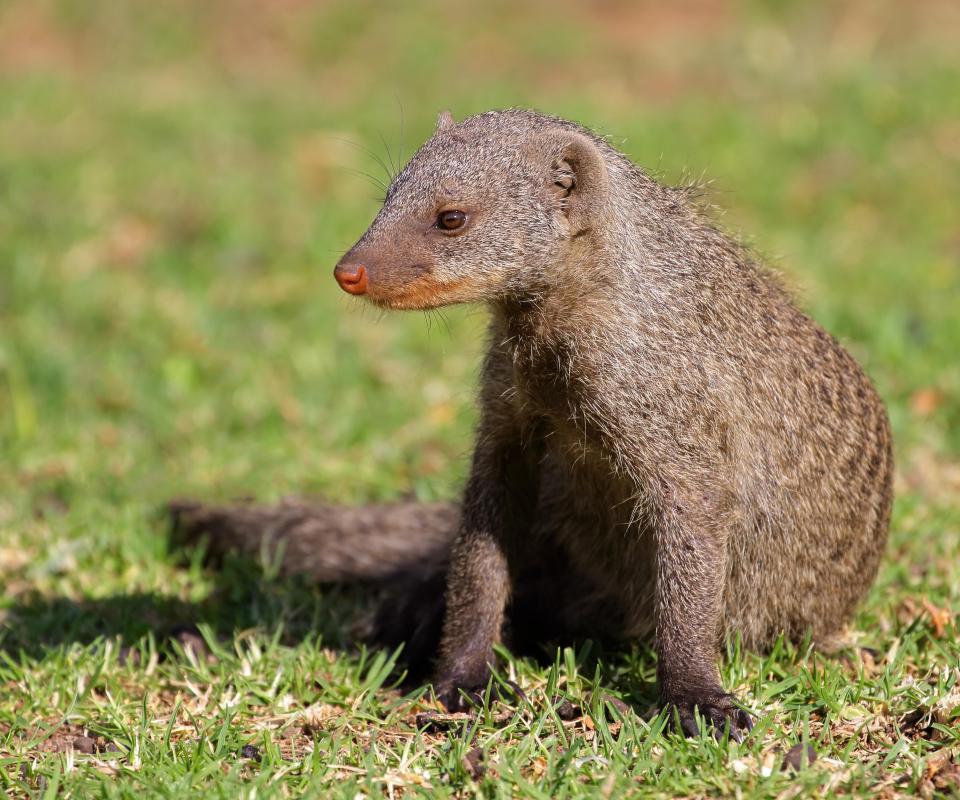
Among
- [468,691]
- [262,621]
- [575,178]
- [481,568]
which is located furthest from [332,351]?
[575,178]

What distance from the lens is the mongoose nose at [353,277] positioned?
3023 mm

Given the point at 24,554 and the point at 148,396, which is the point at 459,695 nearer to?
the point at 24,554

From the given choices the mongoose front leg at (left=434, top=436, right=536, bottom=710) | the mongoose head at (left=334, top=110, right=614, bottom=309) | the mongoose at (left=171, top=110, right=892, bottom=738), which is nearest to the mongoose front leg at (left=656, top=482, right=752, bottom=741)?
the mongoose at (left=171, top=110, right=892, bottom=738)

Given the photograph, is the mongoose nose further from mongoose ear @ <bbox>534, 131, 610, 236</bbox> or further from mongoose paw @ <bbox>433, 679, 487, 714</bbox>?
mongoose paw @ <bbox>433, 679, 487, 714</bbox>

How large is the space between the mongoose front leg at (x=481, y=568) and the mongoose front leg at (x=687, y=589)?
19.9 inches

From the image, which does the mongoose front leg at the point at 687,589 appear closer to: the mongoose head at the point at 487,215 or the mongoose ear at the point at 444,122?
the mongoose head at the point at 487,215

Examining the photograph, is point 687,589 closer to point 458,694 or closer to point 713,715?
point 713,715

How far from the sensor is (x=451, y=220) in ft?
10.4

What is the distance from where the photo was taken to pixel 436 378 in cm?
595

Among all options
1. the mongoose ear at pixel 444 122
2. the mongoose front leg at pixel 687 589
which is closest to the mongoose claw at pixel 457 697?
the mongoose front leg at pixel 687 589

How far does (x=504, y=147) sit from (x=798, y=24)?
25.3 feet

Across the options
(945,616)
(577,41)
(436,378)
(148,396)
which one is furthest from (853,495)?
(577,41)

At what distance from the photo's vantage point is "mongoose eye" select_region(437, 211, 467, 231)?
3.17 metres

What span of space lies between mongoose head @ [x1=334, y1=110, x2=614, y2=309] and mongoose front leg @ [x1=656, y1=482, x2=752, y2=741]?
2.24 feet
